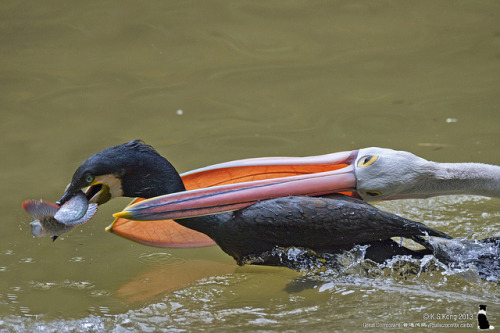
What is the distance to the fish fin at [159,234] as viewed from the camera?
3973 millimetres

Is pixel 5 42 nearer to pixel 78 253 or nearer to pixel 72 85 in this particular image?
pixel 72 85

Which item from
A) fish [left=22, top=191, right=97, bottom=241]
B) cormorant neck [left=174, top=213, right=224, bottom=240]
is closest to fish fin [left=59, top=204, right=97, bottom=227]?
fish [left=22, top=191, right=97, bottom=241]

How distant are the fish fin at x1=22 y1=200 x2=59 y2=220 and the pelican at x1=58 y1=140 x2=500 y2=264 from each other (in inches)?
7.4

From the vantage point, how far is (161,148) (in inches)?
223

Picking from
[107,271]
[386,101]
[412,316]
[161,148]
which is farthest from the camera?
[386,101]

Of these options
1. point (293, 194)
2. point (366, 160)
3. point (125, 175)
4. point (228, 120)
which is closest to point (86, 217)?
point (125, 175)

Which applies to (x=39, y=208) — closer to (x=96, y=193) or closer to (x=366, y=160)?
(x=96, y=193)

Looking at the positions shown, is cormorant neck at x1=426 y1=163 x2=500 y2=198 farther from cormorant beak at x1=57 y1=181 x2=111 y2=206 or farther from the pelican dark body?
cormorant beak at x1=57 y1=181 x2=111 y2=206

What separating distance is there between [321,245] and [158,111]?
3213mm

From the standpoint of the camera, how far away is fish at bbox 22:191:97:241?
126 inches

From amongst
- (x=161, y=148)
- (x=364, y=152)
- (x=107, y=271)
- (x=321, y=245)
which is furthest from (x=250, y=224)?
(x=161, y=148)

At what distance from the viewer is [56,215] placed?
10.8ft

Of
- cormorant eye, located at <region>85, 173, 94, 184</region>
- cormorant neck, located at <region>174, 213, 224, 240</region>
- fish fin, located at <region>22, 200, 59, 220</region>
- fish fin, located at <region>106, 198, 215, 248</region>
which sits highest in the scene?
cormorant eye, located at <region>85, 173, 94, 184</region>

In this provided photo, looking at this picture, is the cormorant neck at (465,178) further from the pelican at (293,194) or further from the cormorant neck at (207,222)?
the cormorant neck at (207,222)
